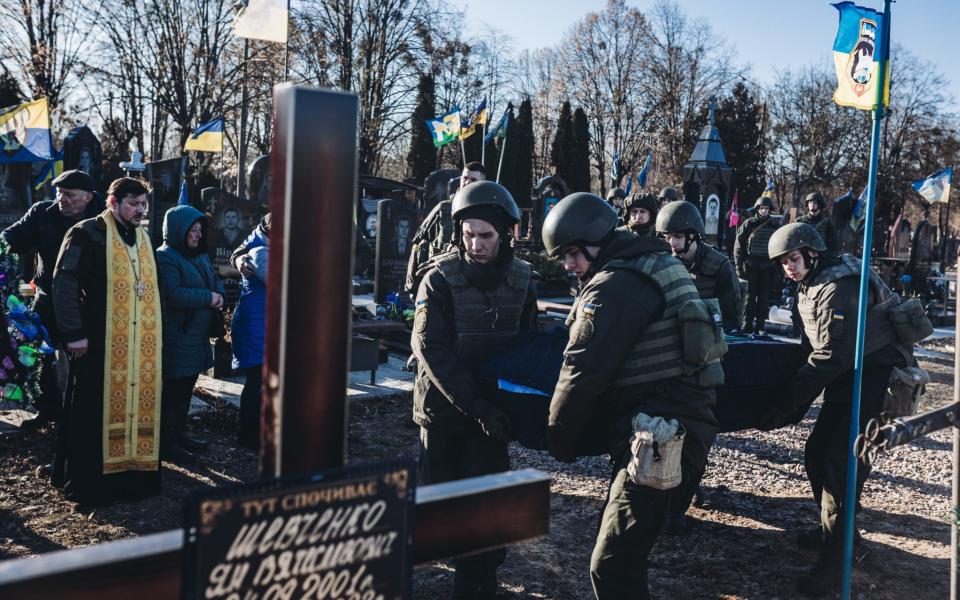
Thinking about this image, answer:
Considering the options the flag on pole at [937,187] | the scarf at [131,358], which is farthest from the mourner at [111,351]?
the flag on pole at [937,187]

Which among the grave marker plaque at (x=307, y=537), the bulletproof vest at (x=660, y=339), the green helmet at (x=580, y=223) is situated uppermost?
the green helmet at (x=580, y=223)

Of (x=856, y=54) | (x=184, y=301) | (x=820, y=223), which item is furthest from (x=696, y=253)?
(x=820, y=223)

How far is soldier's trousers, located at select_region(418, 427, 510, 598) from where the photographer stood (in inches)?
142

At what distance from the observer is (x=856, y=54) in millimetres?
3879

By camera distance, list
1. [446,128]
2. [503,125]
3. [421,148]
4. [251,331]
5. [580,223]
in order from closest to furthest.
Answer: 1. [580,223]
2. [251,331]
3. [503,125]
4. [446,128]
5. [421,148]

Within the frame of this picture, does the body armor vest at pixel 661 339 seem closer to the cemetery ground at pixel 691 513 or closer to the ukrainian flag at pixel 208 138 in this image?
the cemetery ground at pixel 691 513

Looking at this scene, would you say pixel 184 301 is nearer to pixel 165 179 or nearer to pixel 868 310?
pixel 868 310

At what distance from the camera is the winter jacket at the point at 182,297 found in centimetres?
518

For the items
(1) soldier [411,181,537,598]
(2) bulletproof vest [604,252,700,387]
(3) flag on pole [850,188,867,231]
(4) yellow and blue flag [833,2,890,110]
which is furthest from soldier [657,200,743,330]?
(3) flag on pole [850,188,867,231]

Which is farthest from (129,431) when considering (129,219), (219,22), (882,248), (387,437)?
(882,248)

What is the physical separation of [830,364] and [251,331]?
158 inches

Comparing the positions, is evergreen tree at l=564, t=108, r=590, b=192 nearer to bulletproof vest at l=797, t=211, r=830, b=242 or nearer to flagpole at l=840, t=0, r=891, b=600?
bulletproof vest at l=797, t=211, r=830, b=242

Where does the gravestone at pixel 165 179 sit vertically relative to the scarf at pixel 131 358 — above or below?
above

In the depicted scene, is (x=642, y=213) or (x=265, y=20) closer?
(x=642, y=213)
